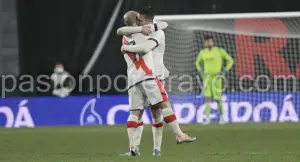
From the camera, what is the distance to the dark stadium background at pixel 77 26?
2288 centimetres

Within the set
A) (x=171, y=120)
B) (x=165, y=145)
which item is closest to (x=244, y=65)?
(x=165, y=145)

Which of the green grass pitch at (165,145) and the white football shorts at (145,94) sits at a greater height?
the white football shorts at (145,94)

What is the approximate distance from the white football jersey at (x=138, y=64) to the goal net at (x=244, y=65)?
29.2ft

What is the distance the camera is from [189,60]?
71.4ft

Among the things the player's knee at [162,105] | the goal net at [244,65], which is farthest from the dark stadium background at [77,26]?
the player's knee at [162,105]

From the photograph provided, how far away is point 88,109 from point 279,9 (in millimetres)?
5846

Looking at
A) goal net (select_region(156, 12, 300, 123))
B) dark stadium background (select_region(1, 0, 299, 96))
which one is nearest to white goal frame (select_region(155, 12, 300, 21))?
goal net (select_region(156, 12, 300, 123))

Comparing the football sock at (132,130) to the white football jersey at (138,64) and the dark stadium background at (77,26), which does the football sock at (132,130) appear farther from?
the dark stadium background at (77,26)

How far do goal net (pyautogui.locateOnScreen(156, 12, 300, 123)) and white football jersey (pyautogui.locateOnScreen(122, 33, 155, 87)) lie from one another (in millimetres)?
8895

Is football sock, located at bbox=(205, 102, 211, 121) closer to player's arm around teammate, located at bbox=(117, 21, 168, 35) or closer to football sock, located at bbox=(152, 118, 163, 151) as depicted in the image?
football sock, located at bbox=(152, 118, 163, 151)

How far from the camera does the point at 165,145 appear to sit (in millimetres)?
13859

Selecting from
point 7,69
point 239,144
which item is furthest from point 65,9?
point 239,144

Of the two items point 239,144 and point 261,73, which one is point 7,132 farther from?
point 261,73

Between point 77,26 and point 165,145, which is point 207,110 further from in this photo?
point 165,145
